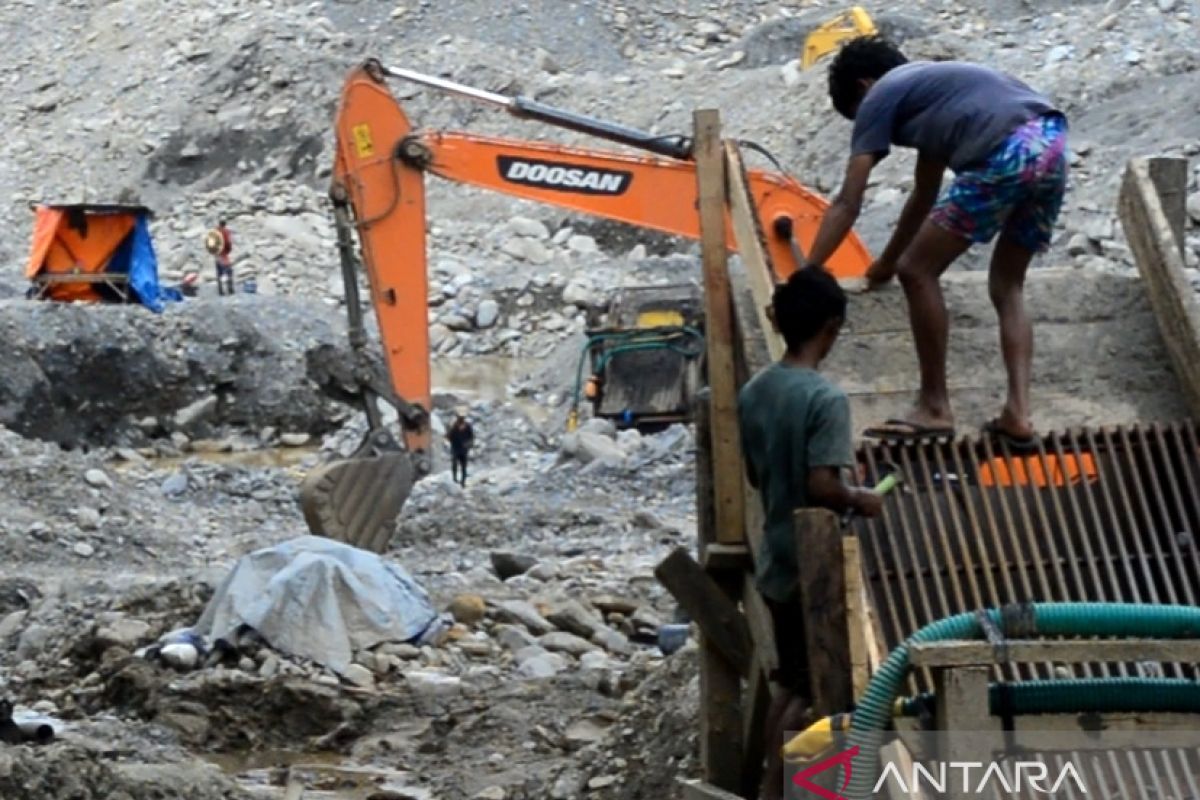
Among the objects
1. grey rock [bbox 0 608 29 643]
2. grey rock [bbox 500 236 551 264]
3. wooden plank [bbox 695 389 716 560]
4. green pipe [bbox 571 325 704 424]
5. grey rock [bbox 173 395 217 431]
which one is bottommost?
wooden plank [bbox 695 389 716 560]

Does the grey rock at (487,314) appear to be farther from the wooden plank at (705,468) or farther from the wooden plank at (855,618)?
the wooden plank at (855,618)

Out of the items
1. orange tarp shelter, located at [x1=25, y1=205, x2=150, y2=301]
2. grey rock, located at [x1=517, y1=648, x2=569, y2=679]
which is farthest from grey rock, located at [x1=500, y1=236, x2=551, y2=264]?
grey rock, located at [x1=517, y1=648, x2=569, y2=679]

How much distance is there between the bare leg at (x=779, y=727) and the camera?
220 inches

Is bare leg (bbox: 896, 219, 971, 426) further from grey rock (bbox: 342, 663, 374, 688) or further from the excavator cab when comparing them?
the excavator cab

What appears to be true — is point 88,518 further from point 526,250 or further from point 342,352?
point 526,250

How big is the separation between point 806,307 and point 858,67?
1.33 meters

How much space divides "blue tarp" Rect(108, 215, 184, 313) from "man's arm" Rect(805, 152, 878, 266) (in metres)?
21.0

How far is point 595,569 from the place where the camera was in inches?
605

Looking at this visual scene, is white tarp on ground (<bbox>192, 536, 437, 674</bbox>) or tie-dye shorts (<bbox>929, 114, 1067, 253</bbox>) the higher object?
white tarp on ground (<bbox>192, 536, 437, 674</bbox>)

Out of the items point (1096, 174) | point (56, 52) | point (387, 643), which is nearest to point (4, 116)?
point (56, 52)

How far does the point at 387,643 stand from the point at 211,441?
43.9 feet

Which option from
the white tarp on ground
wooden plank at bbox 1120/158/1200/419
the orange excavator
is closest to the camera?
wooden plank at bbox 1120/158/1200/419

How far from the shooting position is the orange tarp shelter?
26891mm

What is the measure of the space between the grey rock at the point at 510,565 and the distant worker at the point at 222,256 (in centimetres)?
1468
